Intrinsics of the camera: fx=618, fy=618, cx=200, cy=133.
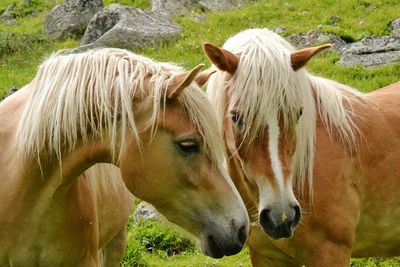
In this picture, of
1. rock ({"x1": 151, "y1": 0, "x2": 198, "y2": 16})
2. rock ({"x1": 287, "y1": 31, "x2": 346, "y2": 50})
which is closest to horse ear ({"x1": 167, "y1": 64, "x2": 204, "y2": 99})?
rock ({"x1": 287, "y1": 31, "x2": 346, "y2": 50})

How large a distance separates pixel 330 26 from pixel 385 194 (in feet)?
29.9

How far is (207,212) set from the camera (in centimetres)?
359

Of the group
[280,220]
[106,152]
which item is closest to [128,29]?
[106,152]

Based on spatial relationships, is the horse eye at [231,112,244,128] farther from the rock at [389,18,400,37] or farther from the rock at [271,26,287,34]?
the rock at [271,26,287,34]

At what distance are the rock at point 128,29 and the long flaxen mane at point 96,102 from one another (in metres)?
10.6

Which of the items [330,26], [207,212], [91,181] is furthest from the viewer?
[330,26]

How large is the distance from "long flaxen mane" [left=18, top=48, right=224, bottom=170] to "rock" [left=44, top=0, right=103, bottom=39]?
45.3ft

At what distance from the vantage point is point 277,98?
4.20m

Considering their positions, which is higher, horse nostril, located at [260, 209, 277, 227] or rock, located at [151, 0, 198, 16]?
horse nostril, located at [260, 209, 277, 227]

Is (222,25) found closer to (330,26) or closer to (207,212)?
(330,26)

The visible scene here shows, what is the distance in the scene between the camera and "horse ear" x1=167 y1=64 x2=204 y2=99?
351cm

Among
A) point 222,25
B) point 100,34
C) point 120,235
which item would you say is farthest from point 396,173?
point 100,34

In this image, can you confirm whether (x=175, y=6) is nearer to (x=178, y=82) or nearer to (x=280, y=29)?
(x=280, y=29)

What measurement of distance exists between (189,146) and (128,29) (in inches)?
458
